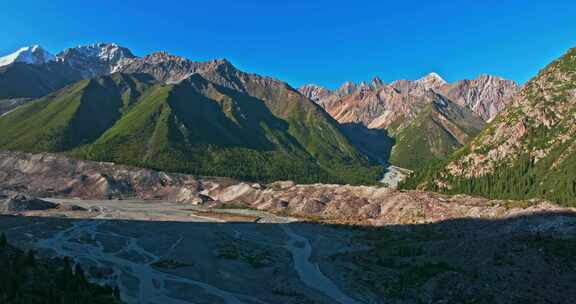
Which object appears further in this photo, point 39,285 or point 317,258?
point 317,258

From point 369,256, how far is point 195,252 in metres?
43.0

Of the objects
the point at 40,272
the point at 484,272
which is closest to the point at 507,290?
the point at 484,272

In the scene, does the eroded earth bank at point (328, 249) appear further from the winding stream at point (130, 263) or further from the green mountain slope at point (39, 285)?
the green mountain slope at point (39, 285)

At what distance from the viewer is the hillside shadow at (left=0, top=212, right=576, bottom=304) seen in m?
67.4

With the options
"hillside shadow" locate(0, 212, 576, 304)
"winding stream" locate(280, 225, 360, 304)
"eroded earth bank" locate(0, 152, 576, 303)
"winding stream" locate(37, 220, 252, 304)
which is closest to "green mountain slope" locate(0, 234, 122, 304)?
"winding stream" locate(37, 220, 252, 304)

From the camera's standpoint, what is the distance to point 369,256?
10362 centimetres

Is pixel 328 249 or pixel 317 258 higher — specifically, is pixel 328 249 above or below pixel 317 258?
above

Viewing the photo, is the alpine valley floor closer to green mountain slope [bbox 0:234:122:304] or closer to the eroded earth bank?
the eroded earth bank

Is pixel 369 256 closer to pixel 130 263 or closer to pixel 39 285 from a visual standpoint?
pixel 130 263

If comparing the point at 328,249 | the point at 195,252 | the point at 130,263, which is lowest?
the point at 130,263

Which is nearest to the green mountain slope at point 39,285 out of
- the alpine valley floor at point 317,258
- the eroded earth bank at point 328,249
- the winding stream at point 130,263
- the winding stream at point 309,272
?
the winding stream at point 130,263

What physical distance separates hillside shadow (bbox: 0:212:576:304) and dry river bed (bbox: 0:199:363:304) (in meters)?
0.35

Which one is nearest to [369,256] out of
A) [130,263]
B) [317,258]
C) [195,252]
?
[317,258]

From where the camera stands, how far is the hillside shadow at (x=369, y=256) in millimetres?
67438
